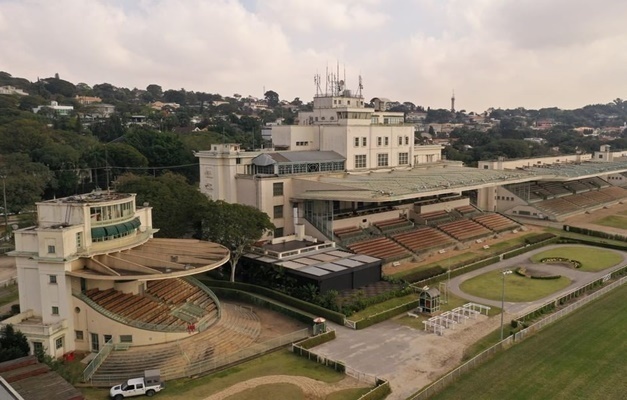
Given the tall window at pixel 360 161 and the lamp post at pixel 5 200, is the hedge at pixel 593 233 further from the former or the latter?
the lamp post at pixel 5 200

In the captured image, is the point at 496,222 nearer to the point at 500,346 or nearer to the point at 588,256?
the point at 588,256

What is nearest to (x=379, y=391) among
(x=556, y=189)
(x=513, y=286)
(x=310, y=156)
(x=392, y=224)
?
(x=513, y=286)

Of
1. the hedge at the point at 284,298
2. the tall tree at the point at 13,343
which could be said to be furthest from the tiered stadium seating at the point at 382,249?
the tall tree at the point at 13,343

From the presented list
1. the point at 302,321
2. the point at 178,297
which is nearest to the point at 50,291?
the point at 178,297

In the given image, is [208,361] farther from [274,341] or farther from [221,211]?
[221,211]

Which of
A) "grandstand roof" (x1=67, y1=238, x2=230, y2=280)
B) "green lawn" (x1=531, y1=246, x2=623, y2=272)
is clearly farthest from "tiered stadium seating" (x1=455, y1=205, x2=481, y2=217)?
"grandstand roof" (x1=67, y1=238, x2=230, y2=280)

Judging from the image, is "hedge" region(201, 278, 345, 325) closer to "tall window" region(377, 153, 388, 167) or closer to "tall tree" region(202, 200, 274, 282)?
"tall tree" region(202, 200, 274, 282)
